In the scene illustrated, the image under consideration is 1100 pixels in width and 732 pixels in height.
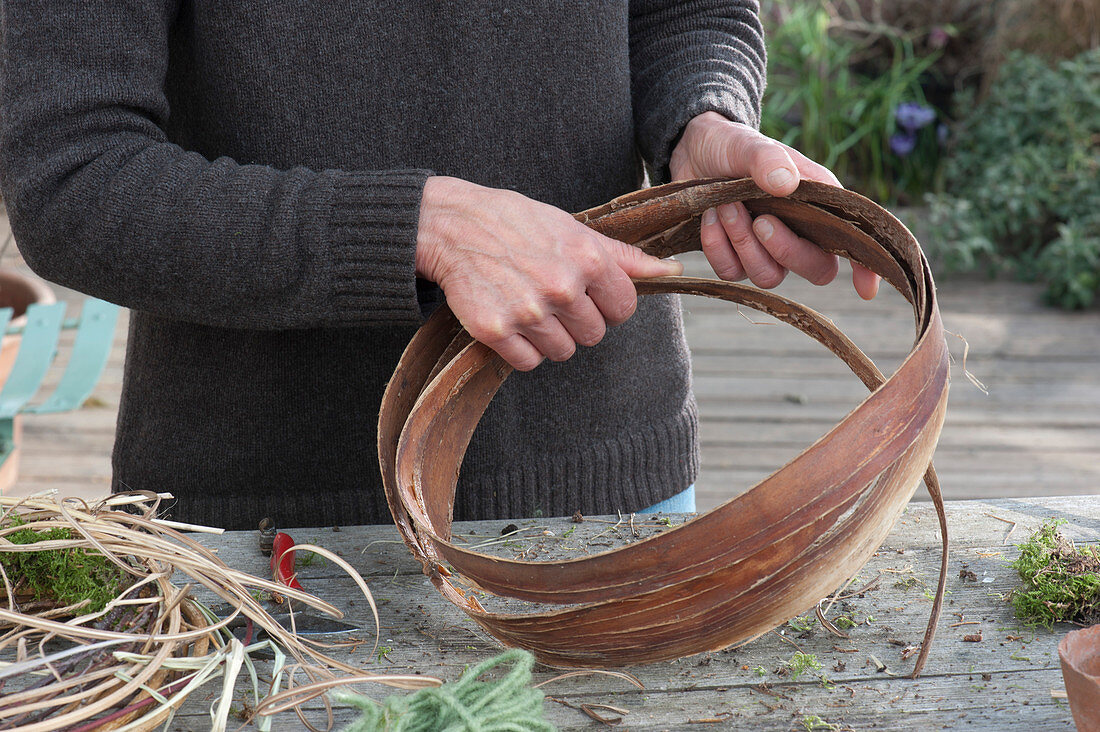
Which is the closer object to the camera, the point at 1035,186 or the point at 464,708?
the point at 464,708

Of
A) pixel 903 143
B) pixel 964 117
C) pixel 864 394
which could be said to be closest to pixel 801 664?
pixel 864 394

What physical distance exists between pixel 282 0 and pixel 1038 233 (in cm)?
359

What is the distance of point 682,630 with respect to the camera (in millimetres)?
668

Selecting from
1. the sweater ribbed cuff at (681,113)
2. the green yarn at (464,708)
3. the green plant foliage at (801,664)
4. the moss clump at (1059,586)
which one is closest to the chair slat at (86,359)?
the sweater ribbed cuff at (681,113)

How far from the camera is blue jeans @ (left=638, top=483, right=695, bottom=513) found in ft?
4.28

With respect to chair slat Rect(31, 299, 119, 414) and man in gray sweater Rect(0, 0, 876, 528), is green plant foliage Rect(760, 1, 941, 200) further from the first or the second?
man in gray sweater Rect(0, 0, 876, 528)

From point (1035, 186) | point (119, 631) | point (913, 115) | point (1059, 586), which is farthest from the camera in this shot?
point (913, 115)

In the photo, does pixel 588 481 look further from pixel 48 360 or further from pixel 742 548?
pixel 48 360

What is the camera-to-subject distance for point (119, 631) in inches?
28.6

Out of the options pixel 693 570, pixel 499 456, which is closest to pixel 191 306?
pixel 499 456

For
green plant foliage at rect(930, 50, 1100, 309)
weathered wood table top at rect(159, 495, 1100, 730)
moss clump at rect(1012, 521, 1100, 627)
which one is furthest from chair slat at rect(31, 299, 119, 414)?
green plant foliage at rect(930, 50, 1100, 309)

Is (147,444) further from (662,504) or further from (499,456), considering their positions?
(662,504)

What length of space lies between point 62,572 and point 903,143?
3.97 metres

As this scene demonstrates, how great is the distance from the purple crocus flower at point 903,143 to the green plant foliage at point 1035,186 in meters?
0.21
